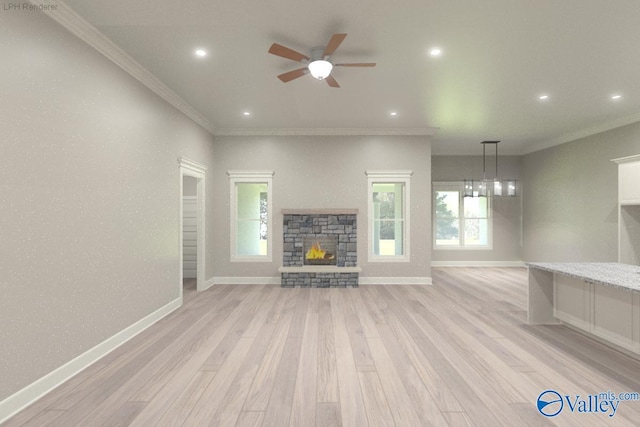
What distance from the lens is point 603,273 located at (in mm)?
2893

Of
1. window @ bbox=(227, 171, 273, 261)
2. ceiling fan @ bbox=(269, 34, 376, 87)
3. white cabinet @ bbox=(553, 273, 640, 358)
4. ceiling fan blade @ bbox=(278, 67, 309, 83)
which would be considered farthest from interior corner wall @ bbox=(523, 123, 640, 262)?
window @ bbox=(227, 171, 273, 261)

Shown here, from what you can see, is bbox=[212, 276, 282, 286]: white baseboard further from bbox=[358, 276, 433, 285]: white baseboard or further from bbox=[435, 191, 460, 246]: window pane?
bbox=[435, 191, 460, 246]: window pane

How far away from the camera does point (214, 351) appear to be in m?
2.87

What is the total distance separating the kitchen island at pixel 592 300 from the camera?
2609 millimetres

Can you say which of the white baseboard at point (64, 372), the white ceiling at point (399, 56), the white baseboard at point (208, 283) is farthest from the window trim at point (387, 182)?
the white baseboard at point (64, 372)

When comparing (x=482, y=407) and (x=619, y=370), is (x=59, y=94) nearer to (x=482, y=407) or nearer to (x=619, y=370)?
(x=482, y=407)

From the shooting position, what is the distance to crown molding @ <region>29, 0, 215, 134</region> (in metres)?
2.25

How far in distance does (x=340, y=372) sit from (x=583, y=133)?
6567 millimetres

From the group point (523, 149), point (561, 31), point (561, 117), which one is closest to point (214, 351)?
point (561, 31)

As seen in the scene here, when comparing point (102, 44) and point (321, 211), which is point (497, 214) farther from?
point (102, 44)

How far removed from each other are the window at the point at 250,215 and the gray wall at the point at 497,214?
4.53 metres

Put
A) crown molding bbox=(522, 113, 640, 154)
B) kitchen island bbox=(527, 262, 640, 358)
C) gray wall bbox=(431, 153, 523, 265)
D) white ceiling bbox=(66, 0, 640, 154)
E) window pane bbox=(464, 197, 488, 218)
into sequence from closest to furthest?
white ceiling bbox=(66, 0, 640, 154) → kitchen island bbox=(527, 262, 640, 358) → crown molding bbox=(522, 113, 640, 154) → gray wall bbox=(431, 153, 523, 265) → window pane bbox=(464, 197, 488, 218)

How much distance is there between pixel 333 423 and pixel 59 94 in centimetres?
306

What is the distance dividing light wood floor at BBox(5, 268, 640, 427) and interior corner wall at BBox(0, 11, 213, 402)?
0.42m
